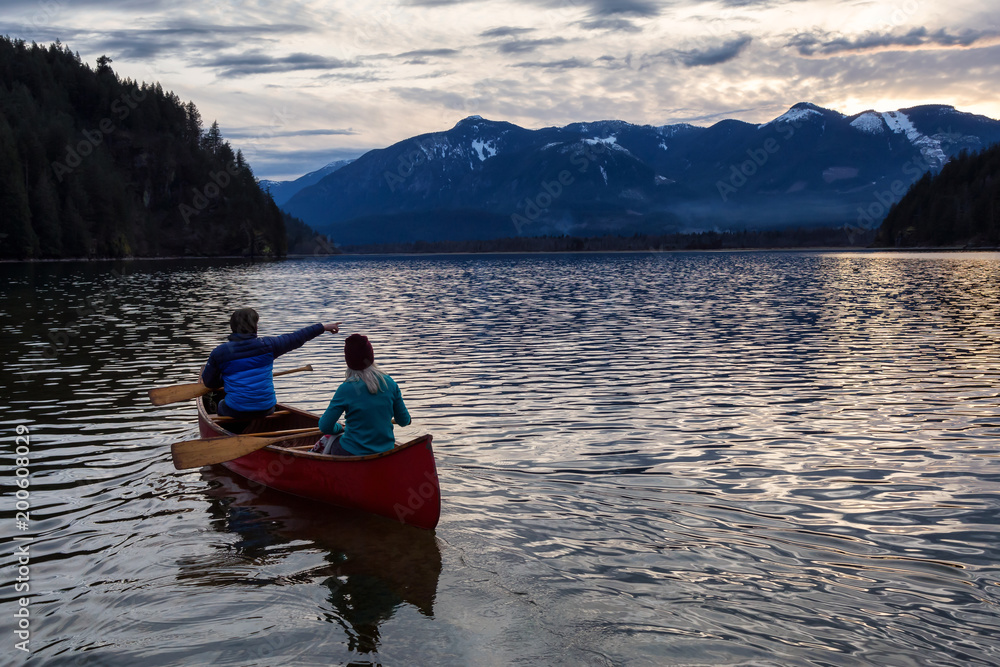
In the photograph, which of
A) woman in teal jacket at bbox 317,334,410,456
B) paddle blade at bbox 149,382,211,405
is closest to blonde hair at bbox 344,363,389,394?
woman in teal jacket at bbox 317,334,410,456

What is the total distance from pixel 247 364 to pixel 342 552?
5502 millimetres

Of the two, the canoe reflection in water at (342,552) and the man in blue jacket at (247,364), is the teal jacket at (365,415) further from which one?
the man in blue jacket at (247,364)

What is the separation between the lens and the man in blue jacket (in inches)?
545

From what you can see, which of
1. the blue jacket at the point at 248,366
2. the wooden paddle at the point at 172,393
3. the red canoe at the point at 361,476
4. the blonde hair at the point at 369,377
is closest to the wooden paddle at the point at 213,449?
the red canoe at the point at 361,476

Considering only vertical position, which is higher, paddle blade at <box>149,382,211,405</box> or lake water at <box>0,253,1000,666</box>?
paddle blade at <box>149,382,211,405</box>

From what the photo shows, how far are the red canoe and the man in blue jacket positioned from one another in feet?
3.57

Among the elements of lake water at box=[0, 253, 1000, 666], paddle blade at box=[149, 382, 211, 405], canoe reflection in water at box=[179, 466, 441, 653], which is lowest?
canoe reflection in water at box=[179, 466, 441, 653]

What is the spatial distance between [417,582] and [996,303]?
50255 millimetres

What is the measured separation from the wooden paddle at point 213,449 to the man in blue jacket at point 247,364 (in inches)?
71.1

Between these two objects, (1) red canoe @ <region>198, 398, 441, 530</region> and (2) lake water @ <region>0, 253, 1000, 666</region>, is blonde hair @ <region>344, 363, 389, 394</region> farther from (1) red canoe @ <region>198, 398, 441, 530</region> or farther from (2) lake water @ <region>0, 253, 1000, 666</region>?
(2) lake water @ <region>0, 253, 1000, 666</region>

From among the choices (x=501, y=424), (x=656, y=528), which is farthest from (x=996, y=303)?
(x=656, y=528)

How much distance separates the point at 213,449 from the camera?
41.5ft

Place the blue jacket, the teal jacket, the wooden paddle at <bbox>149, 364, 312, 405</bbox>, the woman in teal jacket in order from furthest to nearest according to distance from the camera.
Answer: the wooden paddle at <bbox>149, 364, 312, 405</bbox>, the blue jacket, the teal jacket, the woman in teal jacket

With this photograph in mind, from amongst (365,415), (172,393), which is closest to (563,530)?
(365,415)
